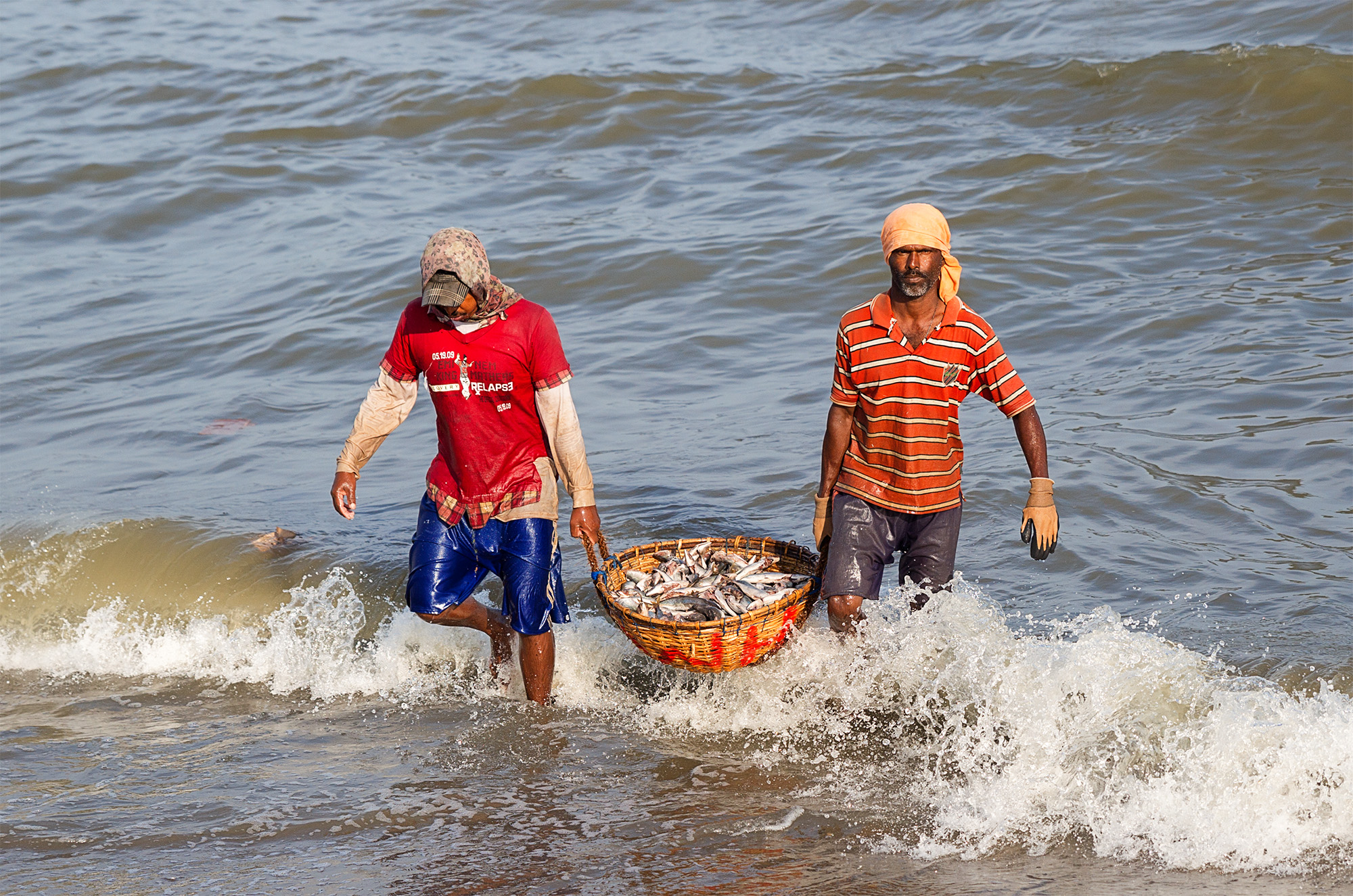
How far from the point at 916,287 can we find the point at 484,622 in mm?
2456

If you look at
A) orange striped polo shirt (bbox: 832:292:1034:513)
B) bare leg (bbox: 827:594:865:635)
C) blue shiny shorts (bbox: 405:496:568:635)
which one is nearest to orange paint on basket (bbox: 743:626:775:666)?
bare leg (bbox: 827:594:865:635)

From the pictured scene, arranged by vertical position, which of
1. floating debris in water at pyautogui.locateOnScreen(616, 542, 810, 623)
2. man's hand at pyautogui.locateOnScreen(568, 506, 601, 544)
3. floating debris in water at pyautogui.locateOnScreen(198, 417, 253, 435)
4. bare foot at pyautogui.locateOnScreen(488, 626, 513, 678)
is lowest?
bare foot at pyautogui.locateOnScreen(488, 626, 513, 678)

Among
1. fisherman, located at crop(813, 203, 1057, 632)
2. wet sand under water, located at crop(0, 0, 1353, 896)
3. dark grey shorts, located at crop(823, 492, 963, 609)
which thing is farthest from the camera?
dark grey shorts, located at crop(823, 492, 963, 609)

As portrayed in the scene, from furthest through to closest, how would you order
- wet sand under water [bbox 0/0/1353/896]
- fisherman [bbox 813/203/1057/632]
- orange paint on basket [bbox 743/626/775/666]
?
orange paint on basket [bbox 743/626/775/666] < fisherman [bbox 813/203/1057/632] < wet sand under water [bbox 0/0/1353/896]

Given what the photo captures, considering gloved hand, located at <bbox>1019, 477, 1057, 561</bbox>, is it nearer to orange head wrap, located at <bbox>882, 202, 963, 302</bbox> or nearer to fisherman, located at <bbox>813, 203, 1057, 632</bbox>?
fisherman, located at <bbox>813, 203, 1057, 632</bbox>

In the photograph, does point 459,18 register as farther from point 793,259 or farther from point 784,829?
point 784,829

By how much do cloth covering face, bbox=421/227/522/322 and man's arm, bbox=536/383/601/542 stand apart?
0.44 meters

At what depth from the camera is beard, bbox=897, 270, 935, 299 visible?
16.0ft

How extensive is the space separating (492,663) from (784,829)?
1.91 metres

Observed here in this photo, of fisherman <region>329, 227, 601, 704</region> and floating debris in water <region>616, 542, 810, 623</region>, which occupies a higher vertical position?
fisherman <region>329, 227, 601, 704</region>

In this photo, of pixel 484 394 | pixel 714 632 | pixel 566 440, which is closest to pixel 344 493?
pixel 484 394

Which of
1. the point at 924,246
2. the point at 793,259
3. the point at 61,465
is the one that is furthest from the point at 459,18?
the point at 924,246

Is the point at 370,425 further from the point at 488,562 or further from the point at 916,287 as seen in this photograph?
the point at 916,287

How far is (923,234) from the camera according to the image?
4785 mm
